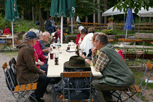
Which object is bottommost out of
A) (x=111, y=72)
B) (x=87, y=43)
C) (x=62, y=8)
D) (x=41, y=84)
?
(x=41, y=84)

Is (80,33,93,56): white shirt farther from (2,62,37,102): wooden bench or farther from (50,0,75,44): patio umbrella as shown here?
(2,62,37,102): wooden bench

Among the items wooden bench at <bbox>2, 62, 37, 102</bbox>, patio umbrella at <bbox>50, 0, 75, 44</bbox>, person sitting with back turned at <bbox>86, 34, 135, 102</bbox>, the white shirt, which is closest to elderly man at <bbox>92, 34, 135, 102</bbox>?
person sitting with back turned at <bbox>86, 34, 135, 102</bbox>

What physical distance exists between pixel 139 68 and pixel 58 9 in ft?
12.2

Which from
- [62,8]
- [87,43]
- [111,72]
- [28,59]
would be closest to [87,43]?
[87,43]

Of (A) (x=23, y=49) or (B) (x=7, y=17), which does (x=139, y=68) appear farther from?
(B) (x=7, y=17)

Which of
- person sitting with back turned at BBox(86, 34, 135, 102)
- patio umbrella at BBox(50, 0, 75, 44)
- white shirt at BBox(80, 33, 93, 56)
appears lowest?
person sitting with back turned at BBox(86, 34, 135, 102)

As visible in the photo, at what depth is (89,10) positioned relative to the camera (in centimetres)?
1455

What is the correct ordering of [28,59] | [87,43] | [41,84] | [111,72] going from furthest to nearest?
[87,43]
[41,84]
[28,59]
[111,72]

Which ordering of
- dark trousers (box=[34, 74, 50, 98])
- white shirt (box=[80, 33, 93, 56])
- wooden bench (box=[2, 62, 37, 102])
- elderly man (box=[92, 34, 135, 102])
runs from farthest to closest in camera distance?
white shirt (box=[80, 33, 93, 56]) < dark trousers (box=[34, 74, 50, 98]) < wooden bench (box=[2, 62, 37, 102]) < elderly man (box=[92, 34, 135, 102])

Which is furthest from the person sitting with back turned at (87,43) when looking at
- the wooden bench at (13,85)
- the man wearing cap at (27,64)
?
the wooden bench at (13,85)

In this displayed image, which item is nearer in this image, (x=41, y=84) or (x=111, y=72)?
(x=111, y=72)

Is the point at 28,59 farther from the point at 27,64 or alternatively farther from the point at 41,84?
the point at 41,84

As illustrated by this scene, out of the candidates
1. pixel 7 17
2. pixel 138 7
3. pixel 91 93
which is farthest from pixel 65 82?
pixel 7 17

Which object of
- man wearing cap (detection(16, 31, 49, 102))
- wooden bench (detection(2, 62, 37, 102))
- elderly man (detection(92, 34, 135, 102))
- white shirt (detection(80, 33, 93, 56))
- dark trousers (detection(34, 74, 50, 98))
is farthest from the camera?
white shirt (detection(80, 33, 93, 56))
